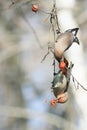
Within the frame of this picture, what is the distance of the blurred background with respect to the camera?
5.73 meters

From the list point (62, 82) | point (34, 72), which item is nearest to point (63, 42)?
point (62, 82)

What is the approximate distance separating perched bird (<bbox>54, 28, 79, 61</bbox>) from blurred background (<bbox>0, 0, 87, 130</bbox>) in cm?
321

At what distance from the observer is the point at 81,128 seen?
19.0 feet

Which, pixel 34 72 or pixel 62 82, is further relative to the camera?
pixel 34 72

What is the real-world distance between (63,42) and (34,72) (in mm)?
7364

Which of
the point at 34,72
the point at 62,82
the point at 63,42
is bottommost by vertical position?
the point at 34,72

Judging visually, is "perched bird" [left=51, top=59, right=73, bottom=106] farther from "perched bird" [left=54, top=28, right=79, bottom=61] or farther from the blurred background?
the blurred background

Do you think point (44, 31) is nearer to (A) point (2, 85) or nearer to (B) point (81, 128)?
(A) point (2, 85)

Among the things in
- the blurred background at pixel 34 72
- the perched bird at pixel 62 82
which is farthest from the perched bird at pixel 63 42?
the blurred background at pixel 34 72

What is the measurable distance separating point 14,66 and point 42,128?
37.7 inches

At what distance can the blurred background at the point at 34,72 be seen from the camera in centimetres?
573

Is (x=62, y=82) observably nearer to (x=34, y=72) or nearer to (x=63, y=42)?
(x=63, y=42)

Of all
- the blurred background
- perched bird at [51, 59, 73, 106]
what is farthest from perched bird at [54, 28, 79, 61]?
the blurred background

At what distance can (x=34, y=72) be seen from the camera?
9438 millimetres
